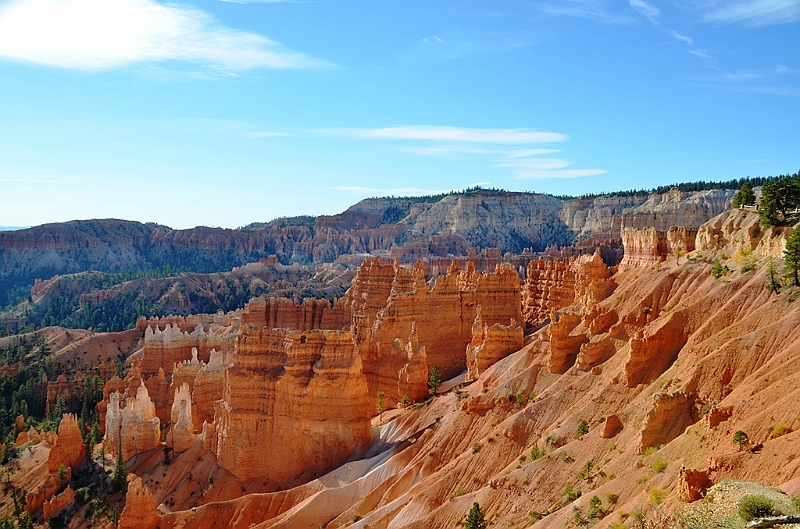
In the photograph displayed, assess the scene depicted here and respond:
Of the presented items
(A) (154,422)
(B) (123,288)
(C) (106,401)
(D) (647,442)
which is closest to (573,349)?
(D) (647,442)

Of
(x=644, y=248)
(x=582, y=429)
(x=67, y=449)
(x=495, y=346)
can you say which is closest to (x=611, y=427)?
(x=582, y=429)

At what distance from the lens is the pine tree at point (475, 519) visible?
3027 cm

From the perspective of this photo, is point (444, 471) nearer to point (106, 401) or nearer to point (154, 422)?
point (154, 422)

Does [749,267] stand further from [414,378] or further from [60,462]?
[60,462]

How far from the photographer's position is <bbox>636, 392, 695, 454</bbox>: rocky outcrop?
90.3 ft

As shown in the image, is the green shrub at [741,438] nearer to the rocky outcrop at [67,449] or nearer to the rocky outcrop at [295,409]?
the rocky outcrop at [295,409]

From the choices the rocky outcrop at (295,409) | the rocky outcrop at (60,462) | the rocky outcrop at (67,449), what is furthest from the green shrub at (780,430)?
the rocky outcrop at (67,449)

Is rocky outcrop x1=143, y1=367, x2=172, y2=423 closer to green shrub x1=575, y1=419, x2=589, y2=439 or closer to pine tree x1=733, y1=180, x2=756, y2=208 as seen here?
green shrub x1=575, y1=419, x2=589, y2=439

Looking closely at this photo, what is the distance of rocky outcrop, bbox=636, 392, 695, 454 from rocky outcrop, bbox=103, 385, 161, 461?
3981cm

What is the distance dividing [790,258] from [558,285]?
28712 millimetres

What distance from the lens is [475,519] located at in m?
30.3

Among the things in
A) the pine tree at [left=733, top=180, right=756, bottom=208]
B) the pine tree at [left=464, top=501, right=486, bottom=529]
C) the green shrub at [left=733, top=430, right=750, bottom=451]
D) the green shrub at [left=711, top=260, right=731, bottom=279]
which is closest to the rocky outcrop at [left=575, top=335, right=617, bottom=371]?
the green shrub at [left=711, top=260, right=731, bottom=279]

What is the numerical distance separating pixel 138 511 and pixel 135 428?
13305 mm

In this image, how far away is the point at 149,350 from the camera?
80.4 meters
